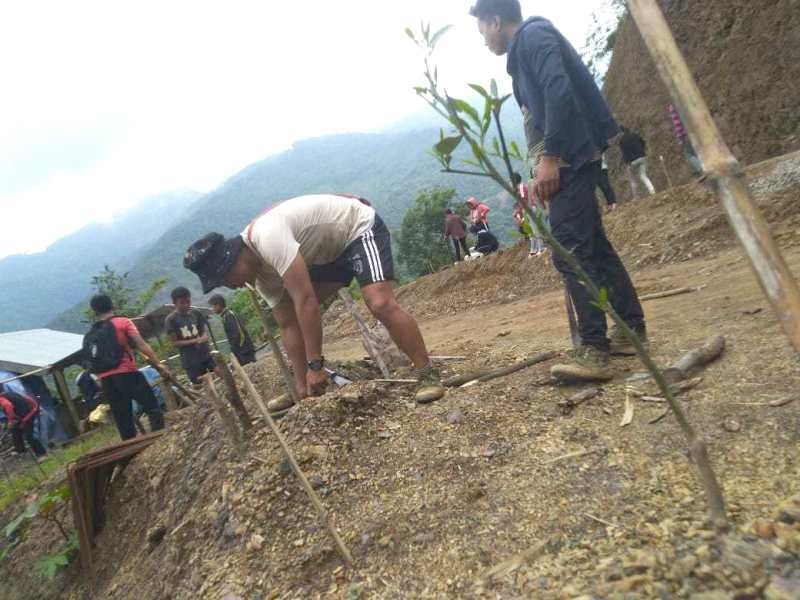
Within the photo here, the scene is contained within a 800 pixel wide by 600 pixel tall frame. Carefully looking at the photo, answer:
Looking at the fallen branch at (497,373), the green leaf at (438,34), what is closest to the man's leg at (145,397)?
A: the fallen branch at (497,373)

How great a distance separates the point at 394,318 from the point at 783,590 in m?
2.00

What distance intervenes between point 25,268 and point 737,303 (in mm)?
245716

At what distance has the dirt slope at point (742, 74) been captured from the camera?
369 inches

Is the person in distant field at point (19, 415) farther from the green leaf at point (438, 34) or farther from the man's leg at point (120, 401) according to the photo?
the green leaf at point (438, 34)

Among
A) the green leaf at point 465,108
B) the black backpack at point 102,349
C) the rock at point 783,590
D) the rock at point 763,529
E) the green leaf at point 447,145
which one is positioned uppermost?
the black backpack at point 102,349

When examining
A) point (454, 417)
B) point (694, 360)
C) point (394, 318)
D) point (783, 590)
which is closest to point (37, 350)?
point (394, 318)

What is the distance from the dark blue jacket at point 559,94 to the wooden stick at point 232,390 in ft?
6.25

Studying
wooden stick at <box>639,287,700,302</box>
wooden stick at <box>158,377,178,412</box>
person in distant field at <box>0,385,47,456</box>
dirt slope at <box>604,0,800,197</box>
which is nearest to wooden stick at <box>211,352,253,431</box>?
wooden stick at <box>639,287,700,302</box>

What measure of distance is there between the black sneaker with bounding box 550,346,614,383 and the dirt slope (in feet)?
28.1

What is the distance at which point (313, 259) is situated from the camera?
9.74 feet

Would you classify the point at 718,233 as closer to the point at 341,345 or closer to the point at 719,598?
the point at 719,598

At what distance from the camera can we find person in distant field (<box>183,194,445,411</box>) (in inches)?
103

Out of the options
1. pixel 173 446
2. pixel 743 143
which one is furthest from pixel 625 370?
pixel 743 143

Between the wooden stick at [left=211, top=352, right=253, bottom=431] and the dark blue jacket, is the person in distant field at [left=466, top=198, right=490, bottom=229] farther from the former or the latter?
the wooden stick at [left=211, top=352, right=253, bottom=431]
